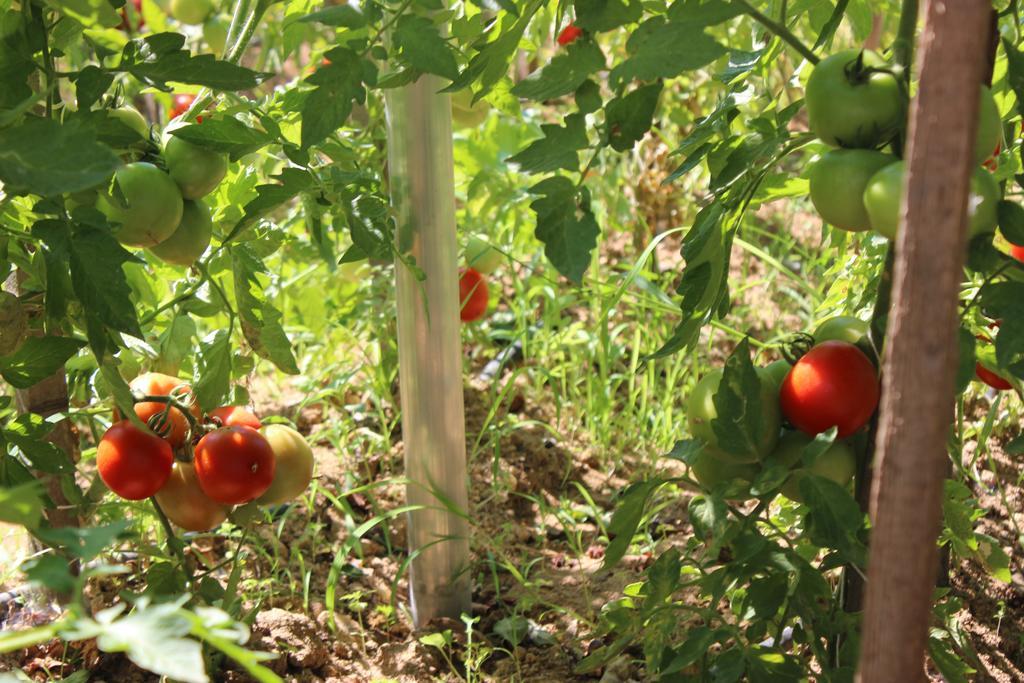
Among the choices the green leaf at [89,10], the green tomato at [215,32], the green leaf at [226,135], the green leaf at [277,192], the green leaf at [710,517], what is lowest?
the green leaf at [710,517]

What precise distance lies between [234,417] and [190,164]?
310 millimetres

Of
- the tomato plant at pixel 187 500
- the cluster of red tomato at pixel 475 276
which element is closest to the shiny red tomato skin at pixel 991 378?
the cluster of red tomato at pixel 475 276

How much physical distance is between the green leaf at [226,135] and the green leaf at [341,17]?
0.16 meters

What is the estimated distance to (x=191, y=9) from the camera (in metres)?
1.91

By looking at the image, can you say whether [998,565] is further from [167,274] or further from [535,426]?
A: [167,274]

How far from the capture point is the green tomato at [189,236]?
122cm

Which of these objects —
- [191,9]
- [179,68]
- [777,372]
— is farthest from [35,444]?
[191,9]

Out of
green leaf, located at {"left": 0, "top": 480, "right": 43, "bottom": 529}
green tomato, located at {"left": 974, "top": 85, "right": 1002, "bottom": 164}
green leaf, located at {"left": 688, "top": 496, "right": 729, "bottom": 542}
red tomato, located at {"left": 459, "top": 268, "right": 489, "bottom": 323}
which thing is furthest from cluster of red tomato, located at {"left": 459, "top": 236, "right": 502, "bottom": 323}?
green leaf, located at {"left": 0, "top": 480, "right": 43, "bottom": 529}

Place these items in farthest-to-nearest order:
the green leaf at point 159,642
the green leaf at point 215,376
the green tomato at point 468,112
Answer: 1. the green tomato at point 468,112
2. the green leaf at point 215,376
3. the green leaf at point 159,642

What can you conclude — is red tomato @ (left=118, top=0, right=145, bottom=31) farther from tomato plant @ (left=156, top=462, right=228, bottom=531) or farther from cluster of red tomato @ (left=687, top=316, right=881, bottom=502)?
cluster of red tomato @ (left=687, top=316, right=881, bottom=502)

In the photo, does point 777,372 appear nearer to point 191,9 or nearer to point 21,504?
point 21,504

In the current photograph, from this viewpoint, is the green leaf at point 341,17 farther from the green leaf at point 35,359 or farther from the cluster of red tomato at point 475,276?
the cluster of red tomato at point 475,276

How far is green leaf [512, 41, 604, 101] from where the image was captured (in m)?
1.00

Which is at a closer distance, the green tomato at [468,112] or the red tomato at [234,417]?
the red tomato at [234,417]
